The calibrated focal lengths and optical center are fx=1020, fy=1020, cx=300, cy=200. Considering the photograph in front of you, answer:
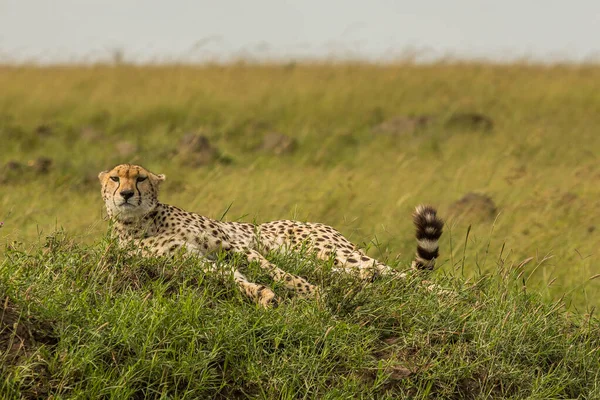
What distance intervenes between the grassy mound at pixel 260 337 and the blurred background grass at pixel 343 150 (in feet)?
1.35

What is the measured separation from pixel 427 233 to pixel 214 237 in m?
1.00

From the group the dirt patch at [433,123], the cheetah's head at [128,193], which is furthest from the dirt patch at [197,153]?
the cheetah's head at [128,193]

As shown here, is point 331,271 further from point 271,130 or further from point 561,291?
point 271,130

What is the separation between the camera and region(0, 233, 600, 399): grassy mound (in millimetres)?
3613

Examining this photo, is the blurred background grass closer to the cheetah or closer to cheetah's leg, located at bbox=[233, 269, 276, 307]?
the cheetah

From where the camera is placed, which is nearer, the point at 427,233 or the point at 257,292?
the point at 257,292

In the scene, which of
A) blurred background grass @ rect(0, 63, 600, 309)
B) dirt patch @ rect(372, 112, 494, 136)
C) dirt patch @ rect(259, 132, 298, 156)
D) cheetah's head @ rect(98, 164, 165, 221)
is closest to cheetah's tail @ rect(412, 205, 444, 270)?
blurred background grass @ rect(0, 63, 600, 309)

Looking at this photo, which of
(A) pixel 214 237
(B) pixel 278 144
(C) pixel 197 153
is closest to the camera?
(A) pixel 214 237

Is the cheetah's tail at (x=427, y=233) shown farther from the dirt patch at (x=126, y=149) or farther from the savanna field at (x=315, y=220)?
the dirt patch at (x=126, y=149)

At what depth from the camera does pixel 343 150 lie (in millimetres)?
11102

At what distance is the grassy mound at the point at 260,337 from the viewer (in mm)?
3613

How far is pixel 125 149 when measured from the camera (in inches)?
405

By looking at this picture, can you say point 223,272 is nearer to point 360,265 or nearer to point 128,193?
point 128,193

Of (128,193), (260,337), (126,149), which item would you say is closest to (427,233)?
(260,337)
